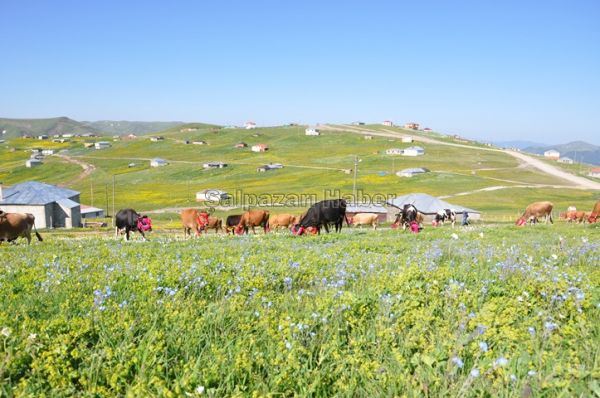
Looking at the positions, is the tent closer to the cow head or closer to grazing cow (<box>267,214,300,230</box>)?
grazing cow (<box>267,214,300,230</box>)

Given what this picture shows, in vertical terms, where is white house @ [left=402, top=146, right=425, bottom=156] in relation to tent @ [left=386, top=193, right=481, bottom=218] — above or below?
above

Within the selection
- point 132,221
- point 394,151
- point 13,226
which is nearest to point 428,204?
point 132,221

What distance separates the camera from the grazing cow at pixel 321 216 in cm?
2733

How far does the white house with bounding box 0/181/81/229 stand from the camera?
7362 cm

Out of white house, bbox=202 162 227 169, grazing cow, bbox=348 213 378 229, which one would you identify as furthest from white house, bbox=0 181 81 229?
white house, bbox=202 162 227 169

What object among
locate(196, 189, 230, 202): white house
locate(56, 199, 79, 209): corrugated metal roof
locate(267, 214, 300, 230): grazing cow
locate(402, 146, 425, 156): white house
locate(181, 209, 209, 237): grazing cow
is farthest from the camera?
locate(402, 146, 425, 156): white house

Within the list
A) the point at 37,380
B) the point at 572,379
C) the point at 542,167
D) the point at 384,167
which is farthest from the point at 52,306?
the point at 542,167

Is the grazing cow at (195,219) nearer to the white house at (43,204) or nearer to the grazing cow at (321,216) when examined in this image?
the grazing cow at (321,216)

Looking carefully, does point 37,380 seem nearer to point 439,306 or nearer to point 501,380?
point 501,380

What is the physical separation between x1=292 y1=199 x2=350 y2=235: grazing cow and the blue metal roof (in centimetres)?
6459

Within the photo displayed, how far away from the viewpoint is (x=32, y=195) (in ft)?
251

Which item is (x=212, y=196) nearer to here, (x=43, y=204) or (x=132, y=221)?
(x=43, y=204)

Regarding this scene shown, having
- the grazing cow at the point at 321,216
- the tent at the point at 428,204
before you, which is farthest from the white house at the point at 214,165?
the grazing cow at the point at 321,216

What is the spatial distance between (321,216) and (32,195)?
227ft
